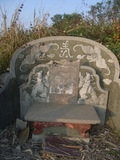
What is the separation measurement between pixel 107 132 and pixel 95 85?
0.79 metres

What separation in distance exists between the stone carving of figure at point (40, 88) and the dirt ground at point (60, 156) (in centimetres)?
62

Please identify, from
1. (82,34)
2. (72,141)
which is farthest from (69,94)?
(82,34)

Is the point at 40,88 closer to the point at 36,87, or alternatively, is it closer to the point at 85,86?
the point at 36,87

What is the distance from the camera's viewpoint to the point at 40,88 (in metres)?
2.67

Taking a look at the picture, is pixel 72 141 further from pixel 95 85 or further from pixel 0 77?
pixel 0 77

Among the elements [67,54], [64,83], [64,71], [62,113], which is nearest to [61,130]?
[62,113]

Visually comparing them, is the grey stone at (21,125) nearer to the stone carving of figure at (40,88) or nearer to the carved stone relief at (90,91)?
the stone carving of figure at (40,88)

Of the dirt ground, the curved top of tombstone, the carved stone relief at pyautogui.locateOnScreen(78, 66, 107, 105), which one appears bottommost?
the dirt ground

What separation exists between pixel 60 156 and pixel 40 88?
1070mm

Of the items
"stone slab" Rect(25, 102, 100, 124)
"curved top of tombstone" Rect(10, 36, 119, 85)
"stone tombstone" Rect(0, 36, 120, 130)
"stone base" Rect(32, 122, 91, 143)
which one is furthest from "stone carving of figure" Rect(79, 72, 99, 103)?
"stone base" Rect(32, 122, 91, 143)

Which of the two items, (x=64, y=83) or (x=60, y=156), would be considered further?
(x=64, y=83)

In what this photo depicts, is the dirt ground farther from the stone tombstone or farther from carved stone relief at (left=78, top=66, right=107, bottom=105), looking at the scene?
carved stone relief at (left=78, top=66, right=107, bottom=105)

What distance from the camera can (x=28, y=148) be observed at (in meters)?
2.27

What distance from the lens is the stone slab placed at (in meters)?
2.14
